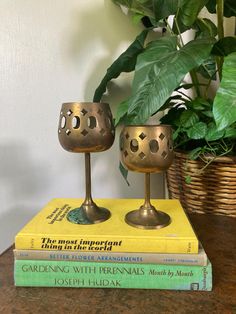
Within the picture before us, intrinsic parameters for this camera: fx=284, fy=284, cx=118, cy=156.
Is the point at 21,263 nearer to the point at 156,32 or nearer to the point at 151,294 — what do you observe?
the point at 151,294

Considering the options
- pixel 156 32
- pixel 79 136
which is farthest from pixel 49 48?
pixel 79 136

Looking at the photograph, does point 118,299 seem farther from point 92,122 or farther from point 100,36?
point 100,36

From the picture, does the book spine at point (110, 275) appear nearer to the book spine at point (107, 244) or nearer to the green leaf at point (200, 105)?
the book spine at point (107, 244)

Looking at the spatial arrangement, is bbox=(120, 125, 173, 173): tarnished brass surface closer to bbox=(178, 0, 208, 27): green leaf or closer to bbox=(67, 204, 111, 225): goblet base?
bbox=(67, 204, 111, 225): goblet base

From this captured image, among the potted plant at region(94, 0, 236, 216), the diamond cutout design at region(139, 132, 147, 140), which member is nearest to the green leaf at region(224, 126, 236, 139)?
the potted plant at region(94, 0, 236, 216)

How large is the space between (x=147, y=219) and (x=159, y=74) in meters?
0.28

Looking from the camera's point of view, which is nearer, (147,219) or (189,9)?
(147,219)

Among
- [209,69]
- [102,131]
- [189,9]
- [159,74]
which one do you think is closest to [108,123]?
[102,131]

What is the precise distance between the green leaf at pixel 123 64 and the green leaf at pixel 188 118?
0.21 metres

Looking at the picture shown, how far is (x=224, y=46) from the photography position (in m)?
0.64

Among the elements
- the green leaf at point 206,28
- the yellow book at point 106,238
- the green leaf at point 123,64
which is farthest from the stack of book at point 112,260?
the green leaf at point 206,28

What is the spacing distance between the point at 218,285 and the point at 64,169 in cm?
57

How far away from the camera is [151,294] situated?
16.2 inches

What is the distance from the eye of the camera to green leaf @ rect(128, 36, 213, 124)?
544 mm
